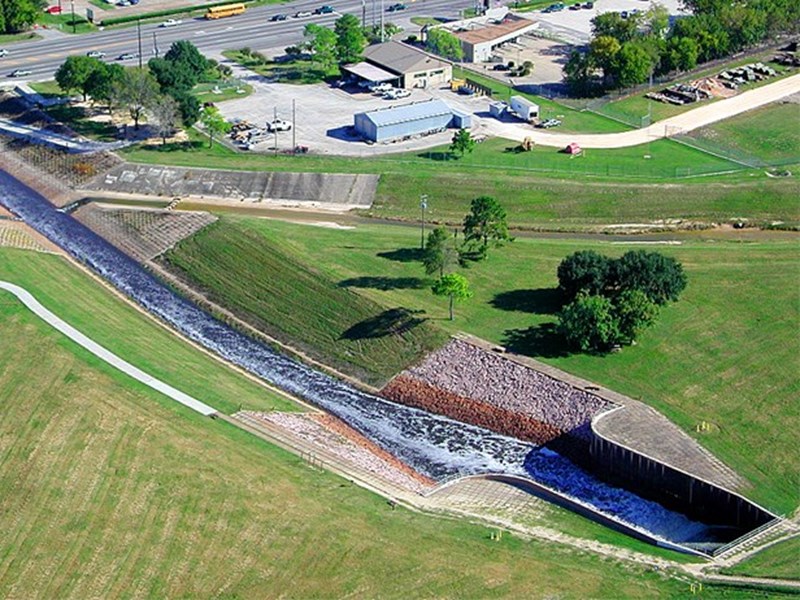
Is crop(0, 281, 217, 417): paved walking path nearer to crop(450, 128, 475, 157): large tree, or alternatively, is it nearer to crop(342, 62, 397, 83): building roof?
crop(450, 128, 475, 157): large tree

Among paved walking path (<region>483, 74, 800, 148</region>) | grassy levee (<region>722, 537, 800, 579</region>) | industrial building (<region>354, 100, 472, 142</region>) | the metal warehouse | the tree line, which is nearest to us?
grassy levee (<region>722, 537, 800, 579</region>)

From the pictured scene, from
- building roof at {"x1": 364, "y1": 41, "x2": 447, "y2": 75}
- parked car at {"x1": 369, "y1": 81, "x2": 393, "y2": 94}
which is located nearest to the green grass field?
building roof at {"x1": 364, "y1": 41, "x2": 447, "y2": 75}

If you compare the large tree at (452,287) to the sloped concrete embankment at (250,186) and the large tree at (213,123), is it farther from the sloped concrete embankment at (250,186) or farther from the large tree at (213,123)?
the large tree at (213,123)

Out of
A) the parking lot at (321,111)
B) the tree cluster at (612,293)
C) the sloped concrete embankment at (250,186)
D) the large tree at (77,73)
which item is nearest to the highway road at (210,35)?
the large tree at (77,73)

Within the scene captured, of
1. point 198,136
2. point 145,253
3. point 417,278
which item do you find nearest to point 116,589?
point 417,278

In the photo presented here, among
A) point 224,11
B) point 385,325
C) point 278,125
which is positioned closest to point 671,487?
point 385,325

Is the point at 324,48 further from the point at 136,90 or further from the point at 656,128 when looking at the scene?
the point at 656,128
